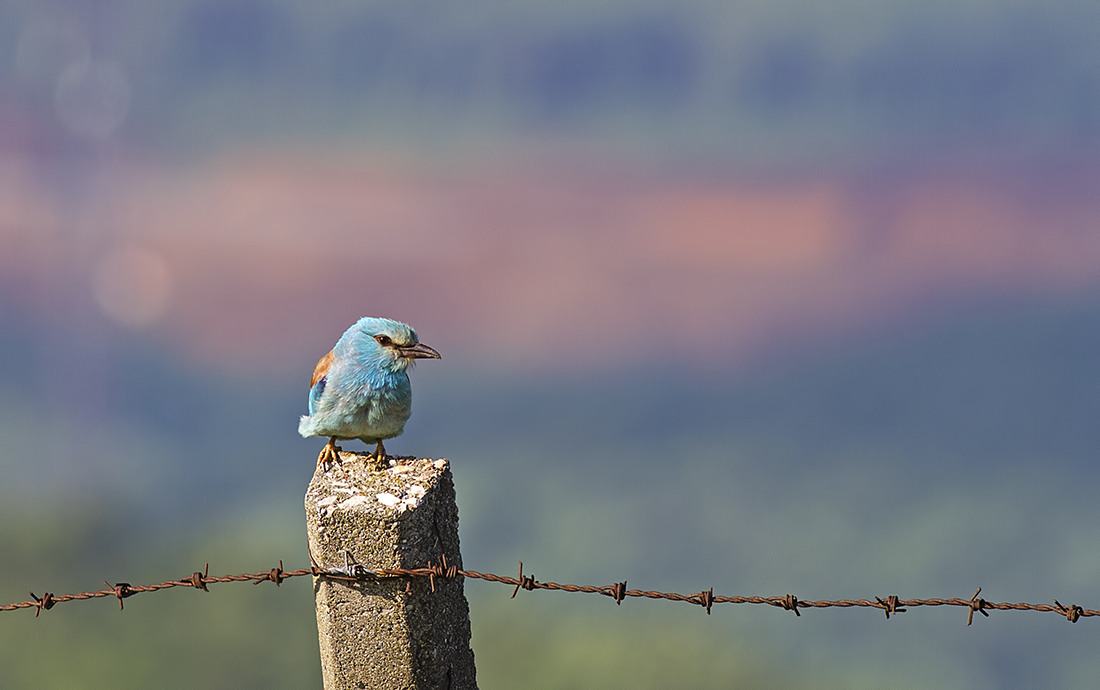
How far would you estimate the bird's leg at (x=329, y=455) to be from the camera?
4.58 m

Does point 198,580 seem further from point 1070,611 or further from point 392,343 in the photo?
point 1070,611

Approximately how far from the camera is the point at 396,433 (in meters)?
5.21

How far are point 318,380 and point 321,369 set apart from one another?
8 centimetres

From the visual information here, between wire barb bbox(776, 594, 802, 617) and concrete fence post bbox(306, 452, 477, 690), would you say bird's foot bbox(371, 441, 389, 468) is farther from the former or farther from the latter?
wire barb bbox(776, 594, 802, 617)

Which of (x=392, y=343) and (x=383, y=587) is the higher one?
(x=392, y=343)

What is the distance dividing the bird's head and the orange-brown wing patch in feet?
0.88

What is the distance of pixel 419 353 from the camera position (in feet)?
17.1

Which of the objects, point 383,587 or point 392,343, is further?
point 392,343

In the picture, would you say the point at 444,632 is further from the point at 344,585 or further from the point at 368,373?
the point at 368,373

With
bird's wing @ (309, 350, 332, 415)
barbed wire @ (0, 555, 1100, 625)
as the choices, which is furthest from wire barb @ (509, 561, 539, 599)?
bird's wing @ (309, 350, 332, 415)

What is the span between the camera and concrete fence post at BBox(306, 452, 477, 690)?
399cm

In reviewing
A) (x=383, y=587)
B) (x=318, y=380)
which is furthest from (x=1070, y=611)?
(x=318, y=380)

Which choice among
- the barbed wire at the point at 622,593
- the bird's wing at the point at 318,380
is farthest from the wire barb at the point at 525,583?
the bird's wing at the point at 318,380

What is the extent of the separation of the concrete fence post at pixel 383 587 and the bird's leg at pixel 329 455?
0.38 m
